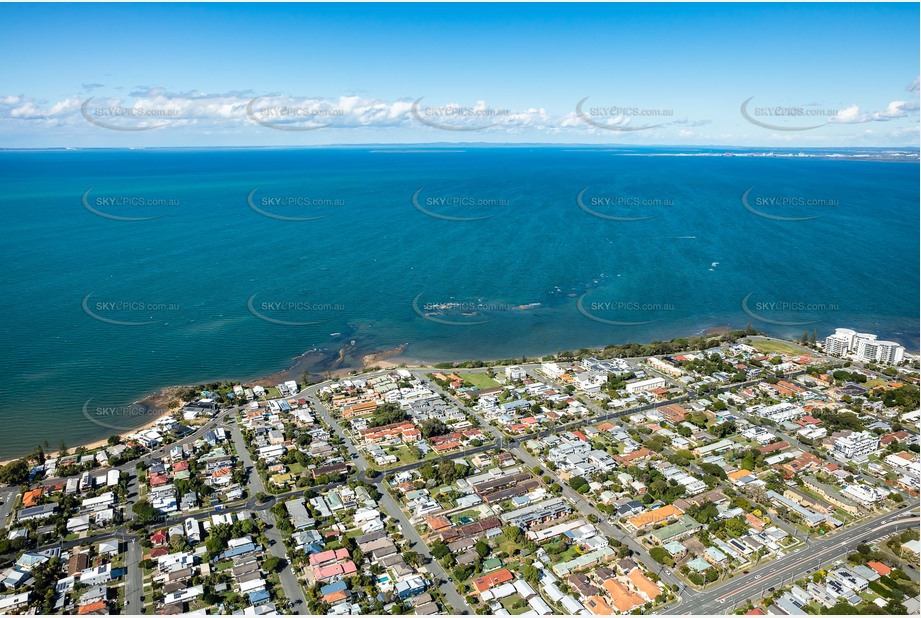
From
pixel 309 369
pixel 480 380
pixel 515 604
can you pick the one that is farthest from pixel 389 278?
pixel 515 604

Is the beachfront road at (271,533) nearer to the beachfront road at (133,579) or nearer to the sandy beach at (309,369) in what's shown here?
the beachfront road at (133,579)

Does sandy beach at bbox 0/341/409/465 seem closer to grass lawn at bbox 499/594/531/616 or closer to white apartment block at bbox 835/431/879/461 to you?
grass lawn at bbox 499/594/531/616

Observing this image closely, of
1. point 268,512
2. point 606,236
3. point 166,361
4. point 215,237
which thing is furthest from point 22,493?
point 606,236

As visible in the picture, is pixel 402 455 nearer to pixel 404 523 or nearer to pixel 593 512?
pixel 404 523

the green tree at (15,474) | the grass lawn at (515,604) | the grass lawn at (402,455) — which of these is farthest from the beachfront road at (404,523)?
the green tree at (15,474)

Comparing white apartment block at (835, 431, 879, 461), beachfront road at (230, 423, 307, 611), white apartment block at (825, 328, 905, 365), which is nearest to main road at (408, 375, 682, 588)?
beachfront road at (230, 423, 307, 611)
